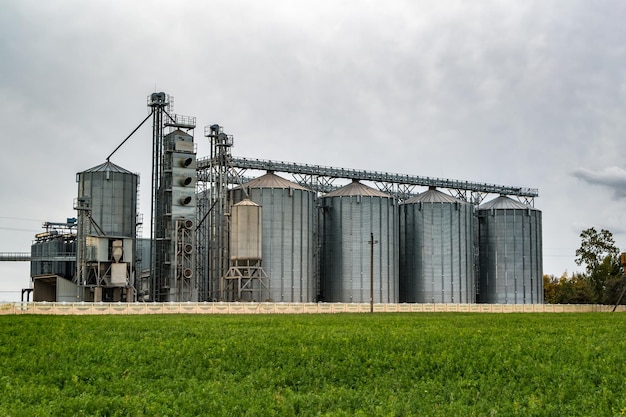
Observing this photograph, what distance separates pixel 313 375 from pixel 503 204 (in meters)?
100

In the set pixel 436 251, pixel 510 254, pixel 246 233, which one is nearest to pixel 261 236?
pixel 246 233

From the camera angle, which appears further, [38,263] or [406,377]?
[38,263]

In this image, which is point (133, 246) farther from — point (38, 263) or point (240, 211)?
point (38, 263)

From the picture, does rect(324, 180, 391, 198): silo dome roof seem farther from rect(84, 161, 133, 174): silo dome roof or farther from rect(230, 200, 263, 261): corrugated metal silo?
rect(84, 161, 133, 174): silo dome roof

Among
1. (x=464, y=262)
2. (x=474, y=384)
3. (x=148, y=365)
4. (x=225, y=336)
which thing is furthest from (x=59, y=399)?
(x=464, y=262)

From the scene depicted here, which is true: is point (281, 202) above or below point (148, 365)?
above

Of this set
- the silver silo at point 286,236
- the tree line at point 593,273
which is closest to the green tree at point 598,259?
the tree line at point 593,273

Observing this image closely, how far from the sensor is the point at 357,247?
102812mm

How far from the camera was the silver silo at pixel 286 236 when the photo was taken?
96438 mm

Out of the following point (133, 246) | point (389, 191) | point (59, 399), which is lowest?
point (59, 399)

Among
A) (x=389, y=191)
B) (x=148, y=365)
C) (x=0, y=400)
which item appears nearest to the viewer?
(x=0, y=400)

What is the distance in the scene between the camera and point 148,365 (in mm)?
27141

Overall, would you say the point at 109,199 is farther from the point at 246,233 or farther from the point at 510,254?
the point at 510,254

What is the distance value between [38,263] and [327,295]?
4447cm
